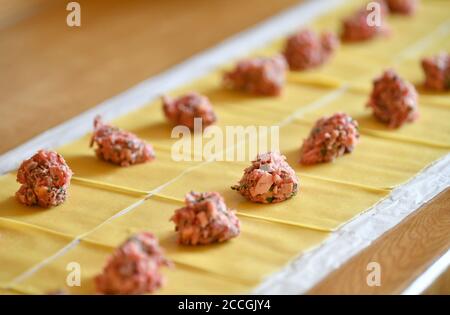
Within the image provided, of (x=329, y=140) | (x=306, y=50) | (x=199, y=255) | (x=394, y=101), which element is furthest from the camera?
(x=306, y=50)

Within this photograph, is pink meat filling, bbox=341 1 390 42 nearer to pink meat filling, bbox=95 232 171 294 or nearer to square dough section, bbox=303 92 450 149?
square dough section, bbox=303 92 450 149

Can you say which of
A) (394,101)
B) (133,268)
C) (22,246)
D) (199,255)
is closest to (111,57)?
(394,101)

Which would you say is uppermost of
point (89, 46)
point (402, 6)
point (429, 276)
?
point (402, 6)

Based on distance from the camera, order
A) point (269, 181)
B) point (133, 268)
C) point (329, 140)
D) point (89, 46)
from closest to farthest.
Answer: point (133, 268) → point (269, 181) → point (329, 140) → point (89, 46)

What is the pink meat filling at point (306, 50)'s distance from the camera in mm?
3094

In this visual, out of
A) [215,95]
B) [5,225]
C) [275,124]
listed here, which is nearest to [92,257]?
[5,225]

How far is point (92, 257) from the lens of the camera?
6.43 ft

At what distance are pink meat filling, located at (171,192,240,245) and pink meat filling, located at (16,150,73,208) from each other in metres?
0.36

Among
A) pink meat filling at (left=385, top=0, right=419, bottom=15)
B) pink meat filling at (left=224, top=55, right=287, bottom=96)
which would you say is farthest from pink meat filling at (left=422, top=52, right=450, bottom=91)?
pink meat filling at (left=385, top=0, right=419, bottom=15)

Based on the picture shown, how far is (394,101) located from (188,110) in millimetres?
620

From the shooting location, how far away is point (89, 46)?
3.38 meters

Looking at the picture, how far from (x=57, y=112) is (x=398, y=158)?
1.11m

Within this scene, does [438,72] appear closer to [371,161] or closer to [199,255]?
[371,161]

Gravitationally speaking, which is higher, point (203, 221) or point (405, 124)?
point (405, 124)
